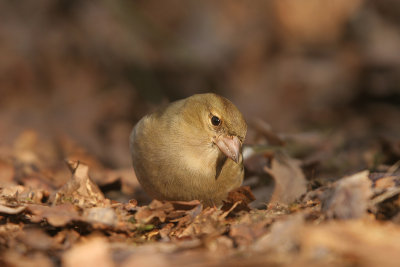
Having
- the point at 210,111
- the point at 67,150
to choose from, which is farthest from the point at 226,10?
the point at 210,111

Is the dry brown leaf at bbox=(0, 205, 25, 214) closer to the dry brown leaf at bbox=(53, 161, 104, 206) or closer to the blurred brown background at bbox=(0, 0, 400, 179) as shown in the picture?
the dry brown leaf at bbox=(53, 161, 104, 206)

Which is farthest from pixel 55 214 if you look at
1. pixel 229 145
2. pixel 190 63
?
pixel 190 63

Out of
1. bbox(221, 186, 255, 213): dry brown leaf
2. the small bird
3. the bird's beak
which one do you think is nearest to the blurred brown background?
the small bird

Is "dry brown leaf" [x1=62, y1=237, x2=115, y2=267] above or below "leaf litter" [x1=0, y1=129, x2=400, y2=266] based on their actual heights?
below

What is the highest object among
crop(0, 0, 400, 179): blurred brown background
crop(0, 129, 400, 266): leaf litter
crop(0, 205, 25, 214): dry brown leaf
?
crop(0, 0, 400, 179): blurred brown background

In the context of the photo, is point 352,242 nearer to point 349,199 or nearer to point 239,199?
point 349,199

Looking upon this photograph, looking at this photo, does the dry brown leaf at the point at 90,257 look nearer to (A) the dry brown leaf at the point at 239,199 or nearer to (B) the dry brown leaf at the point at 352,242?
(B) the dry brown leaf at the point at 352,242

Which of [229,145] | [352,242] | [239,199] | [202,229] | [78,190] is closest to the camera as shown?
[352,242]
